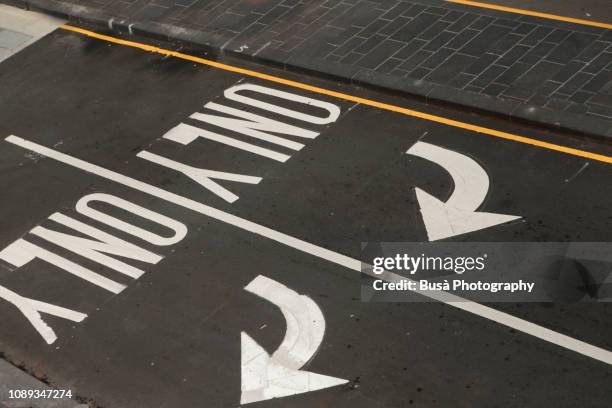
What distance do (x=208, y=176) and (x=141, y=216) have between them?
1.16 meters

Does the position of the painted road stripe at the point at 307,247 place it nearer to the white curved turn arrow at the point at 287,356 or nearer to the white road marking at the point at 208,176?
the white road marking at the point at 208,176

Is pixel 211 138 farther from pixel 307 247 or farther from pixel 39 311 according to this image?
pixel 39 311

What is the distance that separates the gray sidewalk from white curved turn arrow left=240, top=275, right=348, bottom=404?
4529mm

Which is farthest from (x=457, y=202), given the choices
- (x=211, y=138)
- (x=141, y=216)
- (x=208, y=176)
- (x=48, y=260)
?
(x=48, y=260)

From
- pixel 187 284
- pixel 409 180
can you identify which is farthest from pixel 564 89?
pixel 187 284

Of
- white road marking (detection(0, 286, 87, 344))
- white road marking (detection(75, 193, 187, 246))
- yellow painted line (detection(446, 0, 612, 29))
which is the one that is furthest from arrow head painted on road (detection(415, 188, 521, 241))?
yellow painted line (detection(446, 0, 612, 29))

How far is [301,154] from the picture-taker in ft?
45.5

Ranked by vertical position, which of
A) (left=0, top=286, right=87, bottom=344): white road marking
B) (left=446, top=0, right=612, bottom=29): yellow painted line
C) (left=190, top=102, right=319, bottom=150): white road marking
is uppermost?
(left=446, top=0, right=612, bottom=29): yellow painted line

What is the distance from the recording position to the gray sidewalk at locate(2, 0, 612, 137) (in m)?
14.1

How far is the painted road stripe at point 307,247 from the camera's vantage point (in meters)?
10.2

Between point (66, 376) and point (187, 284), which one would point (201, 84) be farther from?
point (66, 376)

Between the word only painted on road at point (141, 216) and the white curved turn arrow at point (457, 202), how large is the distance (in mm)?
2044

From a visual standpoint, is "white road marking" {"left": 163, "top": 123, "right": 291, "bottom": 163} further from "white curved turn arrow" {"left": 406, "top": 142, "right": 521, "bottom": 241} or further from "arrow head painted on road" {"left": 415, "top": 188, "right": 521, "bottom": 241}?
"arrow head painted on road" {"left": 415, "top": 188, "right": 521, "bottom": 241}

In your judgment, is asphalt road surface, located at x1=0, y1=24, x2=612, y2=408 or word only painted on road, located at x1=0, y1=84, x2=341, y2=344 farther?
word only painted on road, located at x1=0, y1=84, x2=341, y2=344
